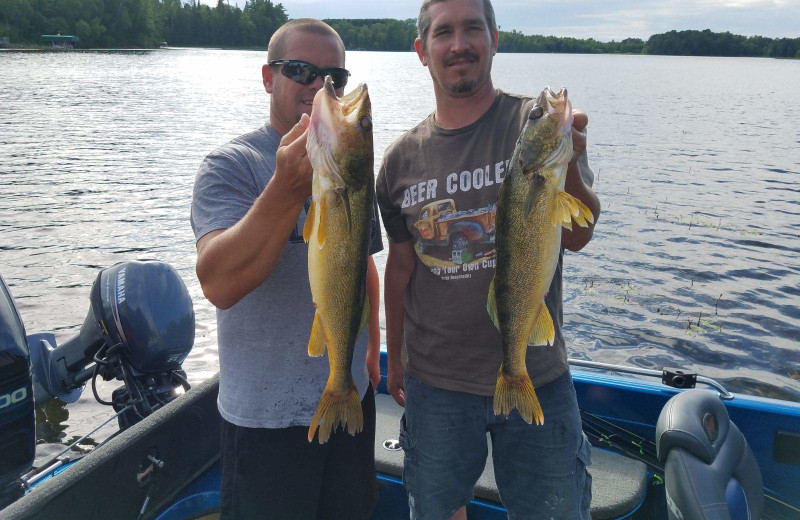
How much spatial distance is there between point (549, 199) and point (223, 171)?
51.2 inches

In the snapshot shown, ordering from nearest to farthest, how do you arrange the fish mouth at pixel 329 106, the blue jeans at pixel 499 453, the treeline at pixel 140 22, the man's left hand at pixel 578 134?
1. the fish mouth at pixel 329 106
2. the man's left hand at pixel 578 134
3. the blue jeans at pixel 499 453
4. the treeline at pixel 140 22

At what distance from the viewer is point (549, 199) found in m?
2.43

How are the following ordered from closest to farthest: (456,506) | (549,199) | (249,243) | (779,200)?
(249,243)
(549,199)
(456,506)
(779,200)

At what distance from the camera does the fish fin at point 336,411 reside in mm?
2475

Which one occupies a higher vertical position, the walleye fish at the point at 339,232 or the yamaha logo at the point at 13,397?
the walleye fish at the point at 339,232

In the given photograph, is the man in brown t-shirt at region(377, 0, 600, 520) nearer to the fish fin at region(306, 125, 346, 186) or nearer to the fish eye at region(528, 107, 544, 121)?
the fish eye at region(528, 107, 544, 121)

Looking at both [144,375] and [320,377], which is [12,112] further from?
[320,377]

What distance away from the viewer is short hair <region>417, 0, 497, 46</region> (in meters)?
3.08

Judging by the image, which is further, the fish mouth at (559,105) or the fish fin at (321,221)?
the fish mouth at (559,105)

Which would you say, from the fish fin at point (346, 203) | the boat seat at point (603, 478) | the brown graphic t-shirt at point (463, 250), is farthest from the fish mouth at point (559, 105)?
the boat seat at point (603, 478)

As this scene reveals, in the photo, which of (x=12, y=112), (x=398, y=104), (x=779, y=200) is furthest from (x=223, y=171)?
(x=398, y=104)

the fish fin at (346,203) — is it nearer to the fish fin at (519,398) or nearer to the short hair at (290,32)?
the short hair at (290,32)

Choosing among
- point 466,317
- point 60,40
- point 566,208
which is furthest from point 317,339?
point 60,40

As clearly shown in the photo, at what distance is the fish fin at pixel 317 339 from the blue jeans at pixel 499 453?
80 centimetres
